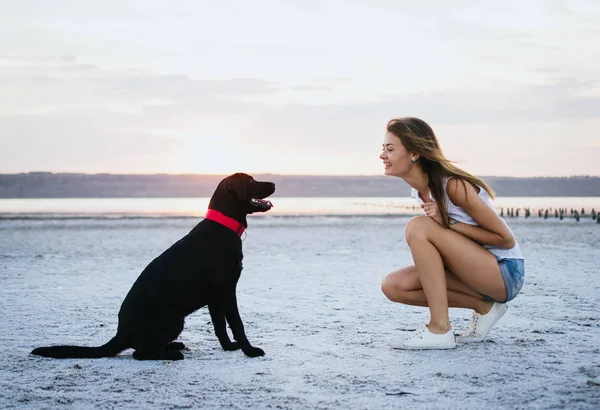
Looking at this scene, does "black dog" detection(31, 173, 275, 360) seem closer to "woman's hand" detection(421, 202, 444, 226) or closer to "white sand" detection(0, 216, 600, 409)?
"white sand" detection(0, 216, 600, 409)

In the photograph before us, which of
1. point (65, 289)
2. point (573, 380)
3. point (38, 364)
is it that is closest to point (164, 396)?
point (38, 364)

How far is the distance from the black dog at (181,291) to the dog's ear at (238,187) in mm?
11

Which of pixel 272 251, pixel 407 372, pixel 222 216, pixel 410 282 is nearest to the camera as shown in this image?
pixel 407 372

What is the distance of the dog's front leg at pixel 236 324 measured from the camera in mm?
4578

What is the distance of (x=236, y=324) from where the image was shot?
15.1ft

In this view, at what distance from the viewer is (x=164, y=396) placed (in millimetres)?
3744

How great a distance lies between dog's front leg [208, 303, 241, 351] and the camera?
15.6 ft

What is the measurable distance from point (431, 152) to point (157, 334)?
2163mm

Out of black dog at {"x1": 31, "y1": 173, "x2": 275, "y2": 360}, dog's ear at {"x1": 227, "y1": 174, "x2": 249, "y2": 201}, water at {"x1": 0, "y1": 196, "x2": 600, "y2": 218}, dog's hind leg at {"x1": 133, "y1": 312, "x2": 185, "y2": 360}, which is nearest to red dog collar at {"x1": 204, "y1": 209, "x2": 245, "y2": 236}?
black dog at {"x1": 31, "y1": 173, "x2": 275, "y2": 360}

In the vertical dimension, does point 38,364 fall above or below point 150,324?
below

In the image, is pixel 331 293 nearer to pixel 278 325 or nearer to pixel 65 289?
pixel 278 325

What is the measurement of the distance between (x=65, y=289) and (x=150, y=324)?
4258 mm

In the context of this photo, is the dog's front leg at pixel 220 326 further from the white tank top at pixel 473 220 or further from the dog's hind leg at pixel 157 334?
the white tank top at pixel 473 220

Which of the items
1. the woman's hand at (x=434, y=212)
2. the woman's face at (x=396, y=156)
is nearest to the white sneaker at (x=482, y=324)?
the woman's hand at (x=434, y=212)
